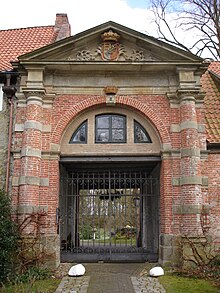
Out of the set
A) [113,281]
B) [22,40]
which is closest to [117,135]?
[113,281]

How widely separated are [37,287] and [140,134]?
5480 millimetres

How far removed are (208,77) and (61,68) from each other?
242 inches

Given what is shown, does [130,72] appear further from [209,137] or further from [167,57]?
[209,137]

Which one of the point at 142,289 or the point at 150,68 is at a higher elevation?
the point at 150,68

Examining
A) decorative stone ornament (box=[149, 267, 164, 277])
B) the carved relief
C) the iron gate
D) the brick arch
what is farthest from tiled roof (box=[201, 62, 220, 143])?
decorative stone ornament (box=[149, 267, 164, 277])

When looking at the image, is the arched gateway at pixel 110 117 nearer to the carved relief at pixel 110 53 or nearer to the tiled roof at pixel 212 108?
the carved relief at pixel 110 53

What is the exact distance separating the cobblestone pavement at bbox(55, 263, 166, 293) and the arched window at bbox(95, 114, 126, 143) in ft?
12.4

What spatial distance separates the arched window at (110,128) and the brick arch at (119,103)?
1.78 feet

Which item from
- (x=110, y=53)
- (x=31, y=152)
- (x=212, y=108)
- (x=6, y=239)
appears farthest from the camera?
(x=212, y=108)

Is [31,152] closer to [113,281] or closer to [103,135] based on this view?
[103,135]

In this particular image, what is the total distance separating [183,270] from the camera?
386 inches

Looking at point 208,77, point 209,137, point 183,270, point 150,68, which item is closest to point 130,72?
point 150,68

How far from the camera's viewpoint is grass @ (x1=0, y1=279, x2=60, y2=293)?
26.0 feet

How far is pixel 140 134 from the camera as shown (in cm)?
1159
